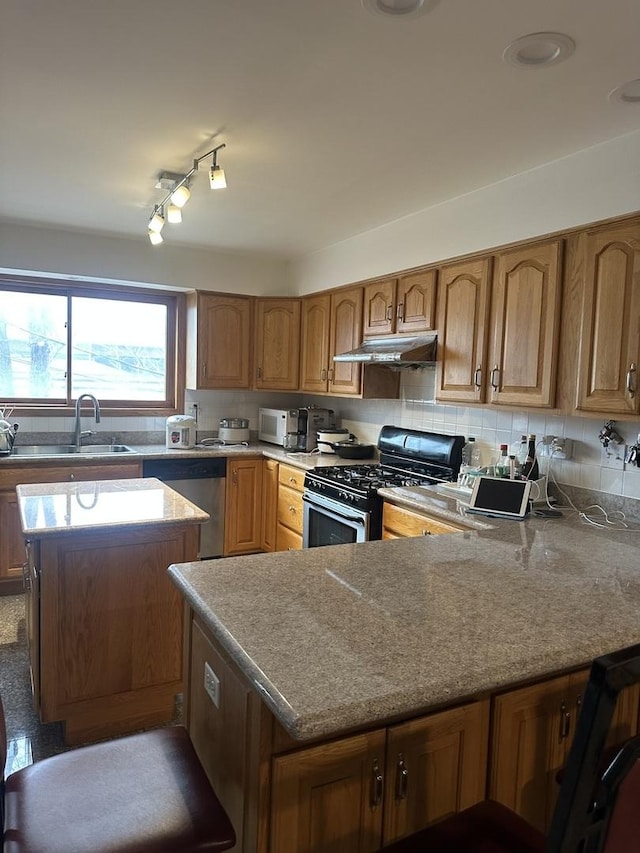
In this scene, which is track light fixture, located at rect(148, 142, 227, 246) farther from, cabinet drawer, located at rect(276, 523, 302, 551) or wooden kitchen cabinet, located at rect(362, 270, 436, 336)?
cabinet drawer, located at rect(276, 523, 302, 551)

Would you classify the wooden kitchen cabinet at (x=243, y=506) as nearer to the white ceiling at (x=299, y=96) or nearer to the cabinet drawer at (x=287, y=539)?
the cabinet drawer at (x=287, y=539)

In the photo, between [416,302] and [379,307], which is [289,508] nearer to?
[379,307]

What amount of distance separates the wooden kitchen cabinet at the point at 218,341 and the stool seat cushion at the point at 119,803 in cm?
340

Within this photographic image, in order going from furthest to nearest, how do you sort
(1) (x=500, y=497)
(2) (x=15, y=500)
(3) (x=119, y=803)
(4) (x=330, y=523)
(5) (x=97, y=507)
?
(2) (x=15, y=500)
(4) (x=330, y=523)
(1) (x=500, y=497)
(5) (x=97, y=507)
(3) (x=119, y=803)

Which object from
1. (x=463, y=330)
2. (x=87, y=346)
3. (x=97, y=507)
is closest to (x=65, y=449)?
(x=87, y=346)

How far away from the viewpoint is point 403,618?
134 cm

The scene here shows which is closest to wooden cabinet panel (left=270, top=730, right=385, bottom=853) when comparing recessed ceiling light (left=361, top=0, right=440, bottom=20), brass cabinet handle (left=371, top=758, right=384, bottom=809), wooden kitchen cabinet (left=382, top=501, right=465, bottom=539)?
brass cabinet handle (left=371, top=758, right=384, bottom=809)

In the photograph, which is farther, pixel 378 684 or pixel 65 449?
pixel 65 449

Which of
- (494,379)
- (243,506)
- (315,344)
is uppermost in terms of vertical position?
(315,344)

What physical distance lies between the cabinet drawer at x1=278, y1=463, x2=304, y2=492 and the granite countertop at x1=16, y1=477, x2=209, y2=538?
1.16 metres

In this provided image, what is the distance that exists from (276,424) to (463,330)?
203 centimetres

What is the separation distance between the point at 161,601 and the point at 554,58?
236 centimetres

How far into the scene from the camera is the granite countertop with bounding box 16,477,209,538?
2.16 meters

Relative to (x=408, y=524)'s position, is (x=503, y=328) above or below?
above
